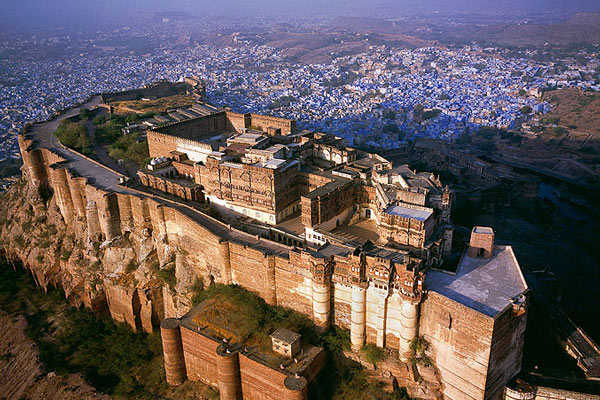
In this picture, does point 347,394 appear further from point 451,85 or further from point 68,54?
point 68,54

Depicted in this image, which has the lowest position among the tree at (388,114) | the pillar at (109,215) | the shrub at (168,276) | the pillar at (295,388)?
the tree at (388,114)

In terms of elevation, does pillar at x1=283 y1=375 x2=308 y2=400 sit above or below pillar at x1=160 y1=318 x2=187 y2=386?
above

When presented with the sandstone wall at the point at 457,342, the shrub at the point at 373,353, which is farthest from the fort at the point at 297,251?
the shrub at the point at 373,353

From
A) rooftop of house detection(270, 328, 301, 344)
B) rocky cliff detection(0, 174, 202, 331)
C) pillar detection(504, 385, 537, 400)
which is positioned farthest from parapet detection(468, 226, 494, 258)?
rocky cliff detection(0, 174, 202, 331)

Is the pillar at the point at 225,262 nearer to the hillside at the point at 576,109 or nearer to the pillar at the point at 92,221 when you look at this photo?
the pillar at the point at 92,221

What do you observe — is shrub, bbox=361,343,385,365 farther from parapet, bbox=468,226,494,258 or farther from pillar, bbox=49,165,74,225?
pillar, bbox=49,165,74,225

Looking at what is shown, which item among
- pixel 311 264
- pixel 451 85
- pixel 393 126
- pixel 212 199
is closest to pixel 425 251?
pixel 311 264

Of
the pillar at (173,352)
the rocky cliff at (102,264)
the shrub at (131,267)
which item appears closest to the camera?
the pillar at (173,352)
